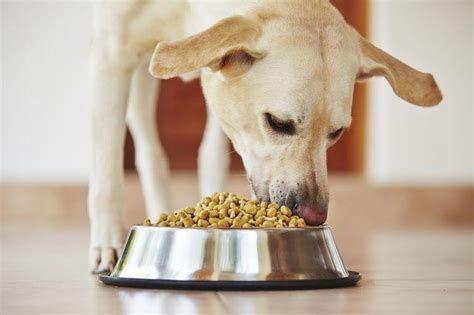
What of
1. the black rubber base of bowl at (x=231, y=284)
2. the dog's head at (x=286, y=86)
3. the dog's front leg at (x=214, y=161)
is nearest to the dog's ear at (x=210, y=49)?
the dog's head at (x=286, y=86)

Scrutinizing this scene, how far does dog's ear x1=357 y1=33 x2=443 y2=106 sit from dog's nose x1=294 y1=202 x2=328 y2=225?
1.64 feet

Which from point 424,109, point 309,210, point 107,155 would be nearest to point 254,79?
point 309,210

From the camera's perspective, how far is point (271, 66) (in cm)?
259

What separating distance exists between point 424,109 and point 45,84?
2.60 meters

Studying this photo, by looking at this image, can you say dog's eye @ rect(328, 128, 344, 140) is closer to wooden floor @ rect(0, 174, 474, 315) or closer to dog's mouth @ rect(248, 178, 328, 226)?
dog's mouth @ rect(248, 178, 328, 226)

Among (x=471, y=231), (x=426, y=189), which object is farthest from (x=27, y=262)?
(x=426, y=189)

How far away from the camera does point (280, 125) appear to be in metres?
2.59

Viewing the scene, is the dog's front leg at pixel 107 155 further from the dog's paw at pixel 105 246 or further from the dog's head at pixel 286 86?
the dog's head at pixel 286 86

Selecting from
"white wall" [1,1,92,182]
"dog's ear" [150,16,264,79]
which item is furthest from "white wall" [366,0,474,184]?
"dog's ear" [150,16,264,79]

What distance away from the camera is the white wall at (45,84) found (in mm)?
Result: 6848

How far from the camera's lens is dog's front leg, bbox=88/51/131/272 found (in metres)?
2.79

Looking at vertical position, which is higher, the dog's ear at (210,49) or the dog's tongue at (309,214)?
the dog's ear at (210,49)

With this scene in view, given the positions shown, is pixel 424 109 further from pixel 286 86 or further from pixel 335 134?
pixel 286 86

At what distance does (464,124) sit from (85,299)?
525 cm
